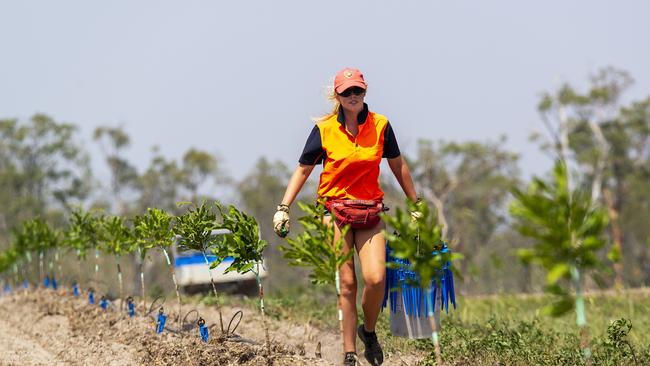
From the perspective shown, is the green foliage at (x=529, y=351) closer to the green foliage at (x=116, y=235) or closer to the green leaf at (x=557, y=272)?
the green leaf at (x=557, y=272)

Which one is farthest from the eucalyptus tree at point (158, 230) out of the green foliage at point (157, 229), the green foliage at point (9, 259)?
the green foliage at point (9, 259)

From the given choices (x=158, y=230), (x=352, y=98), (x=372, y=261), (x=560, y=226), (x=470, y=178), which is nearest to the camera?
(x=560, y=226)

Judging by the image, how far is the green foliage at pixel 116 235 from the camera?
1008 cm

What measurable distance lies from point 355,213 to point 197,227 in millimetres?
2264

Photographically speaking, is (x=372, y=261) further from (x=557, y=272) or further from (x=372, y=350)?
(x=557, y=272)

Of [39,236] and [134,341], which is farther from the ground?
[39,236]

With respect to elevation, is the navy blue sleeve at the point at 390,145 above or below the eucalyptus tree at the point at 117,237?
above

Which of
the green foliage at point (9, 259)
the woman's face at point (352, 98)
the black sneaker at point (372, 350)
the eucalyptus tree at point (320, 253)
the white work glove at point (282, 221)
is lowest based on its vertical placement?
the black sneaker at point (372, 350)

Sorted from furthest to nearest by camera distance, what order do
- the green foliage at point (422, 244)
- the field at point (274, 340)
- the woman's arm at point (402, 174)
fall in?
the field at point (274, 340), the woman's arm at point (402, 174), the green foliage at point (422, 244)

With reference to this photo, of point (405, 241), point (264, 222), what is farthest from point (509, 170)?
point (405, 241)

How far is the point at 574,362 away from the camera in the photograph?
19.5ft

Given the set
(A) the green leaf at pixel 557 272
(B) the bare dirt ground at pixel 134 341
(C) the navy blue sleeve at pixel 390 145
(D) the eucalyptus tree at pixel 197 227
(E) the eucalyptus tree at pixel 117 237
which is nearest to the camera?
(A) the green leaf at pixel 557 272

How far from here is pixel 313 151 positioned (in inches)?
215

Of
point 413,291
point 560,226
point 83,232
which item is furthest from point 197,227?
point 83,232
